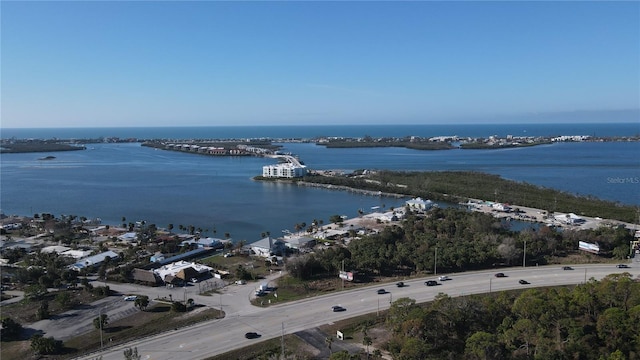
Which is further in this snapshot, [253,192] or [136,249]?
[253,192]

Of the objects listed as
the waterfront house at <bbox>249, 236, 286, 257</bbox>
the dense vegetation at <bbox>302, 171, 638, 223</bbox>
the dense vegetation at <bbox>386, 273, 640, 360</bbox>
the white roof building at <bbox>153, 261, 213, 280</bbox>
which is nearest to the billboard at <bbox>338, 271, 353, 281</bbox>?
the dense vegetation at <bbox>386, 273, 640, 360</bbox>

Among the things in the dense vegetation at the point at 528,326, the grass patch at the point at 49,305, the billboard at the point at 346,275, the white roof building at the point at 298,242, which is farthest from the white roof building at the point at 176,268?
the dense vegetation at the point at 528,326

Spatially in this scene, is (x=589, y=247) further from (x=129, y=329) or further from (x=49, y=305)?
(x=49, y=305)

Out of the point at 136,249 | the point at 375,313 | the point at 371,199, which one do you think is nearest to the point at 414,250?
the point at 375,313

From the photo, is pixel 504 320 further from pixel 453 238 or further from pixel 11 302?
pixel 11 302

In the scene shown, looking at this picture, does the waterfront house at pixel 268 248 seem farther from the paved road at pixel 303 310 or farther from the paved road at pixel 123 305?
the paved road at pixel 303 310

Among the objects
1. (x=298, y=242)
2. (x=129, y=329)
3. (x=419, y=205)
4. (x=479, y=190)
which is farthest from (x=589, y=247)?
(x=129, y=329)
